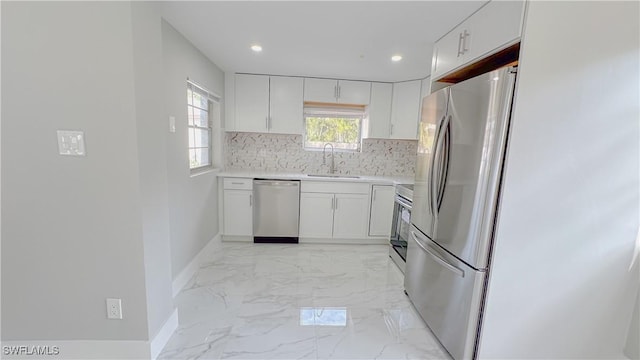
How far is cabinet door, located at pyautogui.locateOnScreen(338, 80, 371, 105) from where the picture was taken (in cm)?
365

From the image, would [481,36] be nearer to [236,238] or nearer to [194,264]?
[194,264]

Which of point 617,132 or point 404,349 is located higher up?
point 617,132

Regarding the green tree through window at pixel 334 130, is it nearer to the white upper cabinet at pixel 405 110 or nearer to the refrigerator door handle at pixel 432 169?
the white upper cabinet at pixel 405 110

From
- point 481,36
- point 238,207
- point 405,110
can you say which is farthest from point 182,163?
point 405,110

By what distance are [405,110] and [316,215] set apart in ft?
6.06

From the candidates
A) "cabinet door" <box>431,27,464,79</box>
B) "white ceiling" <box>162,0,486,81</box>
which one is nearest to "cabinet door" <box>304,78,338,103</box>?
"white ceiling" <box>162,0,486,81</box>

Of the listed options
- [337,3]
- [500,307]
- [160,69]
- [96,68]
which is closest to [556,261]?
[500,307]

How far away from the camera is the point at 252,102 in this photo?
357cm

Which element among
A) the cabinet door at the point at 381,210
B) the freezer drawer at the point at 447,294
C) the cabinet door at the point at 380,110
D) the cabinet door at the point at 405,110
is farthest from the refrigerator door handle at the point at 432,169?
the cabinet door at the point at 380,110

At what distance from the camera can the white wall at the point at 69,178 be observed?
A: 1.29 metres

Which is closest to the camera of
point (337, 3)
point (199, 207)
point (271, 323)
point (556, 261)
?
point (556, 261)

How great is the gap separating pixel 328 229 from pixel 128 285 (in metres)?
2.38

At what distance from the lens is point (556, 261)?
1486mm

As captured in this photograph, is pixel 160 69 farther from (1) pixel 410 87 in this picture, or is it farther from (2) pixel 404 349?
(1) pixel 410 87
